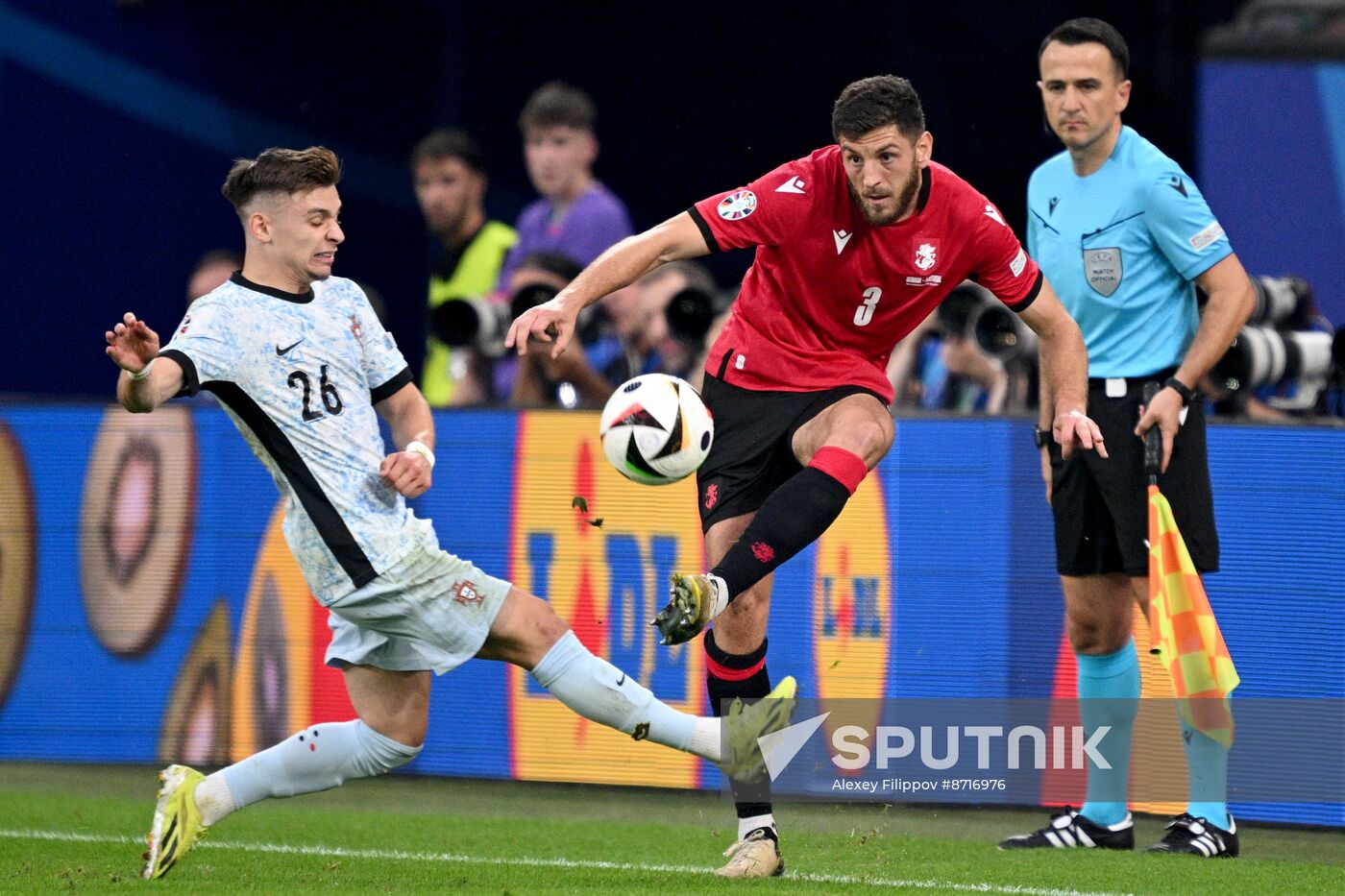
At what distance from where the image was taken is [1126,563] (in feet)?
20.3

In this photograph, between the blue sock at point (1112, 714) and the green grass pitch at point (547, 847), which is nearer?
the green grass pitch at point (547, 847)

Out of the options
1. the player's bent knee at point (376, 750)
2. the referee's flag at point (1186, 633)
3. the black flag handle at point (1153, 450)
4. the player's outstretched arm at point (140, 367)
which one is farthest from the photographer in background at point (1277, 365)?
the player's outstretched arm at point (140, 367)

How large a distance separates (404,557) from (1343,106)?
6.63m

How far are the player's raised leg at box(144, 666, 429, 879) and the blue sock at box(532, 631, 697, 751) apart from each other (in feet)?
1.23

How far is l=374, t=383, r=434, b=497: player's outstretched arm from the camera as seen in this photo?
17.3 feet

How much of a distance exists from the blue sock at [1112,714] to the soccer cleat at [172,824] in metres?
2.84

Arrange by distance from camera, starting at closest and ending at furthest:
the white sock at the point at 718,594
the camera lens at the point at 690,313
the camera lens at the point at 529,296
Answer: the white sock at the point at 718,594 → the camera lens at the point at 529,296 → the camera lens at the point at 690,313

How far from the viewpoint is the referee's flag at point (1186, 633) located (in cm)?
599

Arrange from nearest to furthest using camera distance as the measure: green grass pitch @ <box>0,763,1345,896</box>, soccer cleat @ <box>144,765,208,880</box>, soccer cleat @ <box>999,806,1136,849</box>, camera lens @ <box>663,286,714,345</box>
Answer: soccer cleat @ <box>144,765,208,880</box>
green grass pitch @ <box>0,763,1345,896</box>
soccer cleat @ <box>999,806,1136,849</box>
camera lens @ <box>663,286,714,345</box>

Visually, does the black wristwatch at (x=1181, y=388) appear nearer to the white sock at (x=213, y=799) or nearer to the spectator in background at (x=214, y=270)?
the white sock at (x=213, y=799)

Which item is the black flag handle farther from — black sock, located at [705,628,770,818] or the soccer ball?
the soccer ball

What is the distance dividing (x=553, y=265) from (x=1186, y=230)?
337 cm

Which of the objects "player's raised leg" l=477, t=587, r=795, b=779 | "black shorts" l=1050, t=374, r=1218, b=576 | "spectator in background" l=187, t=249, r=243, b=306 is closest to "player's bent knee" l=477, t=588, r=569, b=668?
"player's raised leg" l=477, t=587, r=795, b=779

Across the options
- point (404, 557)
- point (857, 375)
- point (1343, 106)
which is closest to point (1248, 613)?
point (857, 375)
